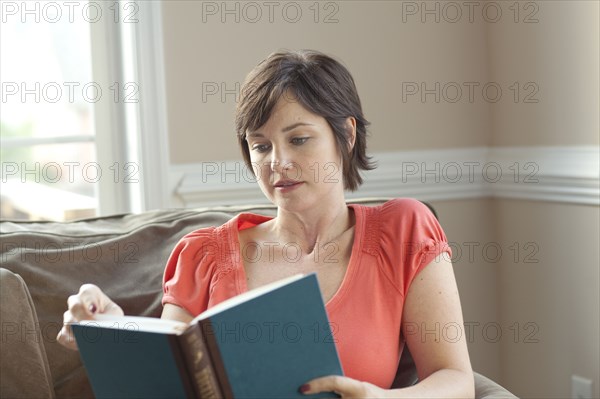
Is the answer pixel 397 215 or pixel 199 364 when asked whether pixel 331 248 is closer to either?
pixel 397 215

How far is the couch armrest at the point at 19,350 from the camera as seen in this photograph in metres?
1.72

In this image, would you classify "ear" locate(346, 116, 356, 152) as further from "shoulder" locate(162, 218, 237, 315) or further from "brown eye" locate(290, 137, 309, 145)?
"shoulder" locate(162, 218, 237, 315)

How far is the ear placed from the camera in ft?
6.02

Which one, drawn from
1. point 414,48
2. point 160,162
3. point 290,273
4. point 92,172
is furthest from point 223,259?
point 414,48

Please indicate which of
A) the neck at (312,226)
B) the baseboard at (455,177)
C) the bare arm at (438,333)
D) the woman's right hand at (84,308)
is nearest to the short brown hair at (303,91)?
the neck at (312,226)

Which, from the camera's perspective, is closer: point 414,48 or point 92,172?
point 92,172

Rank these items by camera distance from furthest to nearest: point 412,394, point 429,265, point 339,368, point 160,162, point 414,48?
point 414,48
point 160,162
point 429,265
point 412,394
point 339,368

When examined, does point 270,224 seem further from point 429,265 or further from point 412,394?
point 412,394

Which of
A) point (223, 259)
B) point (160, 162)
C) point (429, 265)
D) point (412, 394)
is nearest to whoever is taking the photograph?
point (412, 394)

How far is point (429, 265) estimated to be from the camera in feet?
5.70

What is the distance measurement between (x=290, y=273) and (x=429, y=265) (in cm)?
30

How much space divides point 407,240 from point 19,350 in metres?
0.81

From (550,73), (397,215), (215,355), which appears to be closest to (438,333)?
(397,215)

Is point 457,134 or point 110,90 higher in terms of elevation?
point 110,90
